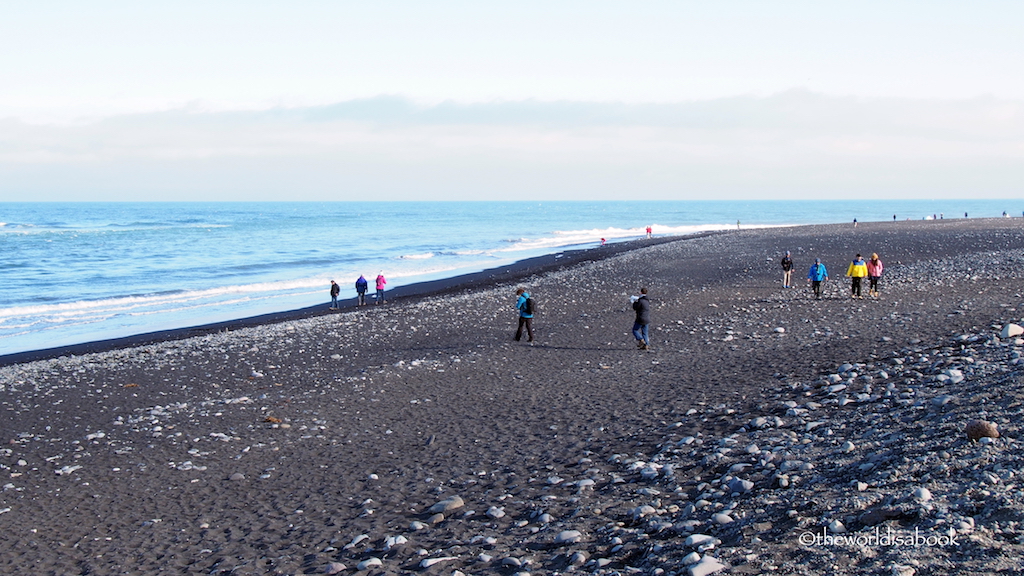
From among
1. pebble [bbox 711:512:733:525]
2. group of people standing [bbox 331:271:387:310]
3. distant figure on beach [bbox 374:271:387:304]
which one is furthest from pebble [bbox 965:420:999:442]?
distant figure on beach [bbox 374:271:387:304]

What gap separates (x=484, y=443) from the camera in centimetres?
1163

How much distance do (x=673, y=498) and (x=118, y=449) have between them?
30.6ft

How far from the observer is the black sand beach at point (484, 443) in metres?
7.34

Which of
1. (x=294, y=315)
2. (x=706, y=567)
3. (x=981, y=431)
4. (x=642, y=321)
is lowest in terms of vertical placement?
(x=294, y=315)

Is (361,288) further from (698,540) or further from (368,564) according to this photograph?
(698,540)

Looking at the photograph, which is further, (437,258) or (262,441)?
(437,258)

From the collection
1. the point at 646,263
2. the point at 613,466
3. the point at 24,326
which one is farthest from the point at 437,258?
the point at 613,466

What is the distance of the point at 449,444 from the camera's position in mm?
11727

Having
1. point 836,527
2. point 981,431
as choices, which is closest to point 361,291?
point 981,431

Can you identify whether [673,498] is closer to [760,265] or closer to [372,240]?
[760,265]

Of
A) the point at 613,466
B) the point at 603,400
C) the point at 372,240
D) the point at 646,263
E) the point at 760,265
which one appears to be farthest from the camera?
→ the point at 372,240

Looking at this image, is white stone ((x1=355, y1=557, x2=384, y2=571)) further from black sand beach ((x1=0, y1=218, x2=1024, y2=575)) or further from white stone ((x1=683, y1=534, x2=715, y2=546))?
white stone ((x1=683, y1=534, x2=715, y2=546))

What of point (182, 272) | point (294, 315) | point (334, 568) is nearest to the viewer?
point (334, 568)

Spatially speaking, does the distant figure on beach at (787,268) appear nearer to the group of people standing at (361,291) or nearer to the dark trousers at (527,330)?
the dark trousers at (527,330)
